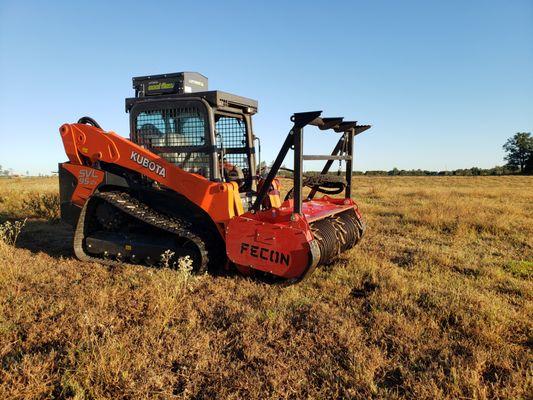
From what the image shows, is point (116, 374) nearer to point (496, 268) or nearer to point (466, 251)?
point (496, 268)

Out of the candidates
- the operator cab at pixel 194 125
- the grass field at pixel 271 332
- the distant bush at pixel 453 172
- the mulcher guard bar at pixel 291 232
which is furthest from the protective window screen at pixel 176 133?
the distant bush at pixel 453 172

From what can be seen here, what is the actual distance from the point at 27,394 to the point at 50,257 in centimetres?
385

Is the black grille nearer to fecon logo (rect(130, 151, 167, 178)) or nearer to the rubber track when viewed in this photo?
fecon logo (rect(130, 151, 167, 178))

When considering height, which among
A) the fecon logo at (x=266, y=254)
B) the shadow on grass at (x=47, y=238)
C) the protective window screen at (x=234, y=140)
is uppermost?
the protective window screen at (x=234, y=140)

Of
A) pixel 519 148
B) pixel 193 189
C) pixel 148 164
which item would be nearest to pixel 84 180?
pixel 148 164

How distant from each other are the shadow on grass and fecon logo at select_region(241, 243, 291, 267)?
10.2 ft

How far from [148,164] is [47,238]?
3.51m

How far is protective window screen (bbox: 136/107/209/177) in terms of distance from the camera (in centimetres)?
540

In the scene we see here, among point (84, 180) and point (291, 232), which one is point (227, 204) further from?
point (84, 180)

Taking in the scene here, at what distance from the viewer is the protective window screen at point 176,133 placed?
5.40 m

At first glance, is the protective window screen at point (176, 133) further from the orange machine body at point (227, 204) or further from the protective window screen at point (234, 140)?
the protective window screen at point (234, 140)

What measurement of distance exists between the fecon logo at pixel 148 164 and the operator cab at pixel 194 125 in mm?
323

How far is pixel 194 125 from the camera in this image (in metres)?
5.40

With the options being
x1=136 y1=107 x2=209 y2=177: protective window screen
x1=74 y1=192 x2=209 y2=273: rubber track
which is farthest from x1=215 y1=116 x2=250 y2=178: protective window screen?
x1=74 y1=192 x2=209 y2=273: rubber track
